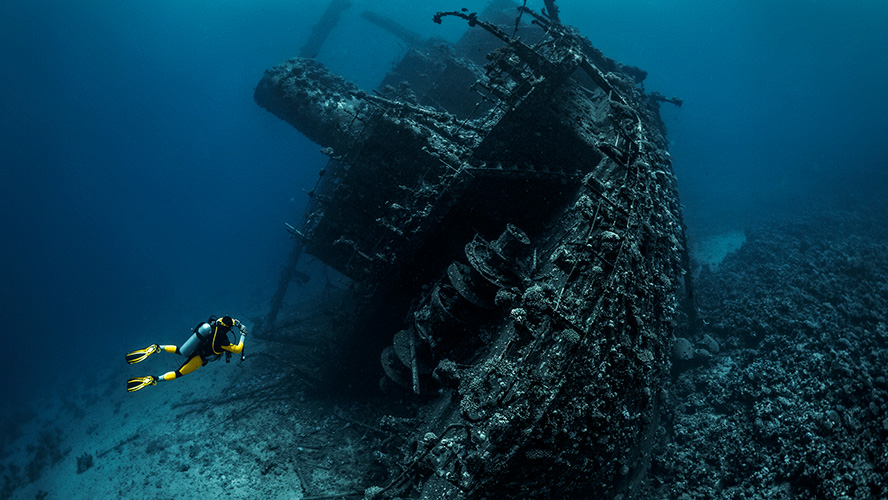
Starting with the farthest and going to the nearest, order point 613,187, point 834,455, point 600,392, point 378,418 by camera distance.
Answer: point 378,418 → point 613,187 → point 834,455 → point 600,392

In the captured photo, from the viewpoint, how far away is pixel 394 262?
834cm

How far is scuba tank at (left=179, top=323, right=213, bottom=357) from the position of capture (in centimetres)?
731

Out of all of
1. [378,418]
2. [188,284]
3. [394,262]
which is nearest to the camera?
[394,262]

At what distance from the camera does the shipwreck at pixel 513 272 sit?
13.0 ft

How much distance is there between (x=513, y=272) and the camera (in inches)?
241

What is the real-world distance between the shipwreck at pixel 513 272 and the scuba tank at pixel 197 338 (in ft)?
10.9

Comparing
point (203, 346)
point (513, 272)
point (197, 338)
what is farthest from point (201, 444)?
point (513, 272)

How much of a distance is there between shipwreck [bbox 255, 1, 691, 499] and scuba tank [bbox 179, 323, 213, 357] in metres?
3.32

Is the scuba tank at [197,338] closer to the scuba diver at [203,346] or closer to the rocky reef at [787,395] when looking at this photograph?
the scuba diver at [203,346]

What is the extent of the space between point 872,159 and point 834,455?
217ft

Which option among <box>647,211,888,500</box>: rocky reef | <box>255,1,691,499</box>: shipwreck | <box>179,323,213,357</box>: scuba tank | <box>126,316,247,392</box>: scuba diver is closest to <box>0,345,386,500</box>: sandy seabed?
<box>255,1,691,499</box>: shipwreck

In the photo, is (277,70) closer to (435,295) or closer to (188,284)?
(435,295)

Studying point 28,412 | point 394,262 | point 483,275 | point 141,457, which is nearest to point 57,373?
point 28,412

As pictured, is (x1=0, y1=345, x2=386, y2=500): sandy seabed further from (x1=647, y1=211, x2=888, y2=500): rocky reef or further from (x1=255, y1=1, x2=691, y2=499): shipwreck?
(x1=647, y1=211, x2=888, y2=500): rocky reef
